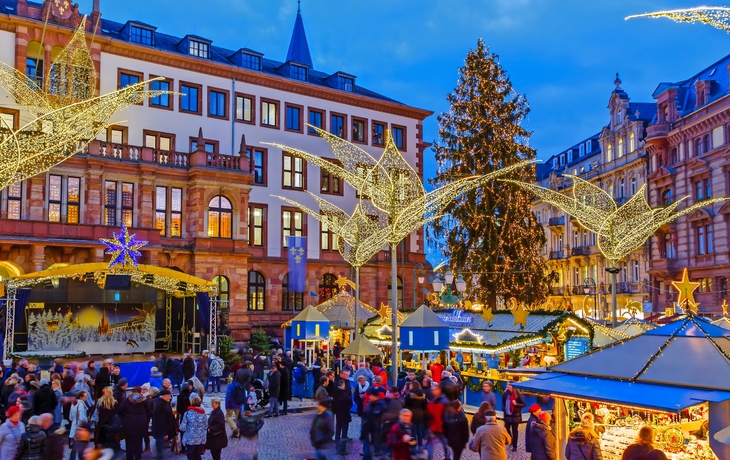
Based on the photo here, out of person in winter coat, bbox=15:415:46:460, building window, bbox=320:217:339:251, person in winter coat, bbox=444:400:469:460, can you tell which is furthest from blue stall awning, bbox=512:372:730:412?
building window, bbox=320:217:339:251

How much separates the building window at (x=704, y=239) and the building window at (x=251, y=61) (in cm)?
3117

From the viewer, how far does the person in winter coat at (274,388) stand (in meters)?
19.8

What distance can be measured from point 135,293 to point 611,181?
1685 inches

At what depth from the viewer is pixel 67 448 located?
15.7 meters

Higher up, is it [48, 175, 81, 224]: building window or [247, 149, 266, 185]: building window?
[247, 149, 266, 185]: building window

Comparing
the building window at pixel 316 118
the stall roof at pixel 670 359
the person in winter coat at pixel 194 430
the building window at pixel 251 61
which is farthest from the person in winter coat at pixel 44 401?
the building window at pixel 251 61

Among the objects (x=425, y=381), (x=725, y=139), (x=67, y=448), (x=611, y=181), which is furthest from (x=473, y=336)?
(x=611, y=181)

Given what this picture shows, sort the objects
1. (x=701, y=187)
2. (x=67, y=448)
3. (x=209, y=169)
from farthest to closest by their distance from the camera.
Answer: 1. (x=701, y=187)
2. (x=209, y=169)
3. (x=67, y=448)

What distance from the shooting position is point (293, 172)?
45.8m

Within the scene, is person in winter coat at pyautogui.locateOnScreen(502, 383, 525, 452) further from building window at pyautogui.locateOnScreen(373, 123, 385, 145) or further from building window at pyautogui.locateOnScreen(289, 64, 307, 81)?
building window at pyautogui.locateOnScreen(289, 64, 307, 81)

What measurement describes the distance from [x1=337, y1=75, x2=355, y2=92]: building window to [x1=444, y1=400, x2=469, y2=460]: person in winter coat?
3784cm

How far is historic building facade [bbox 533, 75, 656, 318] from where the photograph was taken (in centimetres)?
5816

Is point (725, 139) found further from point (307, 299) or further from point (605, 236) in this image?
point (307, 299)

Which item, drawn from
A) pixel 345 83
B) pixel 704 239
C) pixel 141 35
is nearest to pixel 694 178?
pixel 704 239
